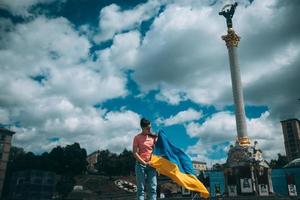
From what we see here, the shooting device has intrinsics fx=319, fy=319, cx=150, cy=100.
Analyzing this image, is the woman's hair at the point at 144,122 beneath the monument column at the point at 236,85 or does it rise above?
beneath

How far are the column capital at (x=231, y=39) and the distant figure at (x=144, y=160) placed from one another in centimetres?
5397

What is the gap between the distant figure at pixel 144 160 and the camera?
840 centimetres

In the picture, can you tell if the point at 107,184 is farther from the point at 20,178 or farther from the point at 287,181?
the point at 287,181

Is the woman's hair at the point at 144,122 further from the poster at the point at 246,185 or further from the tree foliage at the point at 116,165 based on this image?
the tree foliage at the point at 116,165

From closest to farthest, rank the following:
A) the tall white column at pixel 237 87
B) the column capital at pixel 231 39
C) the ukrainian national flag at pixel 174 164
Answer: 1. the ukrainian national flag at pixel 174 164
2. the tall white column at pixel 237 87
3. the column capital at pixel 231 39

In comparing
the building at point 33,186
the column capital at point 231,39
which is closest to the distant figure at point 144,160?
the column capital at point 231,39

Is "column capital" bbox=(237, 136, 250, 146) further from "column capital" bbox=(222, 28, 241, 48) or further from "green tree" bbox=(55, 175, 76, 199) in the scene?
"green tree" bbox=(55, 175, 76, 199)

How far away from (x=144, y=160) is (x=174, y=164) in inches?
40.3

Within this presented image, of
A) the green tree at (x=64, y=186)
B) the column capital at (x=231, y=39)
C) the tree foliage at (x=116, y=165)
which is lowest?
the green tree at (x=64, y=186)

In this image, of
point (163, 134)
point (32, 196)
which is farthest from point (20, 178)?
point (163, 134)

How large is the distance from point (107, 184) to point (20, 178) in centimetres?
3051

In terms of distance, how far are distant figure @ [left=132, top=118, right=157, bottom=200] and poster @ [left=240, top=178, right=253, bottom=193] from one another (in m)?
47.6

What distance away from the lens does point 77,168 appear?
100625 mm

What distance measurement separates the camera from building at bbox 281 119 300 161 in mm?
151375
